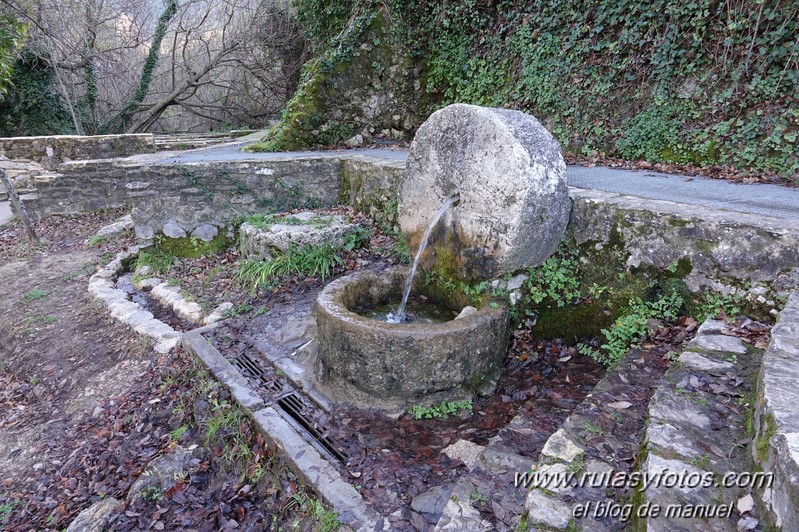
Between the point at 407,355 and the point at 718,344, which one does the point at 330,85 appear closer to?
the point at 407,355

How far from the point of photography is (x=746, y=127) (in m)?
4.63

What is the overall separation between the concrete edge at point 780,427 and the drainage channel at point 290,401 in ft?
6.51

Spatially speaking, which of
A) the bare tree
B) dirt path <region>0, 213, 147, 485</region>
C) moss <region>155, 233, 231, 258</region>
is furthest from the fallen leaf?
the bare tree

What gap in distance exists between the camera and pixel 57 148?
9.24 meters

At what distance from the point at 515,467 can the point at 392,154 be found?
5.04 meters

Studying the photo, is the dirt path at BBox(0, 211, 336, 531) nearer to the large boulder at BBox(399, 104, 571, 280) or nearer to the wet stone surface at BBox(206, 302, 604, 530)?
the wet stone surface at BBox(206, 302, 604, 530)

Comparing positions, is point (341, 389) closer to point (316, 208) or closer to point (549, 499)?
point (549, 499)

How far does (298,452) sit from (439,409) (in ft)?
3.05

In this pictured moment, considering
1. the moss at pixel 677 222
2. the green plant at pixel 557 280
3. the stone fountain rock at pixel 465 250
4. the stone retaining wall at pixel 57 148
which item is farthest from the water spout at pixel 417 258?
the stone retaining wall at pixel 57 148

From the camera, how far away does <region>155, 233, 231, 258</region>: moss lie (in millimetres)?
5922

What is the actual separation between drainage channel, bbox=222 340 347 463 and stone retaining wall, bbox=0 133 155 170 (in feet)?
25.7

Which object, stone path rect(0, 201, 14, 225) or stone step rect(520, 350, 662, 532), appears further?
stone path rect(0, 201, 14, 225)

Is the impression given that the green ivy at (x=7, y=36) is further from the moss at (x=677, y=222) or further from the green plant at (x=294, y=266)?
the moss at (x=677, y=222)

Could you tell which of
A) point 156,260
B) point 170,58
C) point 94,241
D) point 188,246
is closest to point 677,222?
point 188,246
